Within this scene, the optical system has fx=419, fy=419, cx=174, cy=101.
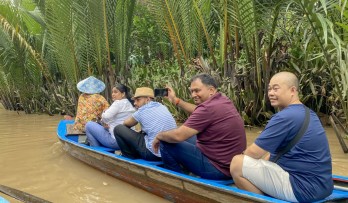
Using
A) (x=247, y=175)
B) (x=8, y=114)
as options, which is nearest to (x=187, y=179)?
(x=247, y=175)

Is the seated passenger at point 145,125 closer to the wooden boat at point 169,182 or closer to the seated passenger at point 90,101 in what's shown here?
the wooden boat at point 169,182

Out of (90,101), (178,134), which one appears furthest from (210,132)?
(90,101)

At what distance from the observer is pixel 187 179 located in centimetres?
373

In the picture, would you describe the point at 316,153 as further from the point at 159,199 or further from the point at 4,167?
the point at 4,167

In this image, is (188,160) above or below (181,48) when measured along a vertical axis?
below

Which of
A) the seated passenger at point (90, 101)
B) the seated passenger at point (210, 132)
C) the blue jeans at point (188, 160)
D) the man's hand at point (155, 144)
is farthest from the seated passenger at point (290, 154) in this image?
the seated passenger at point (90, 101)

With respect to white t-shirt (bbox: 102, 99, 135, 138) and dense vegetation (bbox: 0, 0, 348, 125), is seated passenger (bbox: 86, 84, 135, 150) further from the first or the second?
dense vegetation (bbox: 0, 0, 348, 125)

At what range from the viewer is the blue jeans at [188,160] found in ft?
12.7

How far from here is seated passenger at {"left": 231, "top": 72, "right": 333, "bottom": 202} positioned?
295cm

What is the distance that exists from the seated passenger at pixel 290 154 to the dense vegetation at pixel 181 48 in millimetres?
1674

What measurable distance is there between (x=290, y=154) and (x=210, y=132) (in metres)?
0.89

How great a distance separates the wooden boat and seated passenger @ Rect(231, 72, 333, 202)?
15cm

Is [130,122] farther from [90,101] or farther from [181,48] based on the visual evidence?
[181,48]

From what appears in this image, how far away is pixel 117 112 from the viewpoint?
5426 mm
